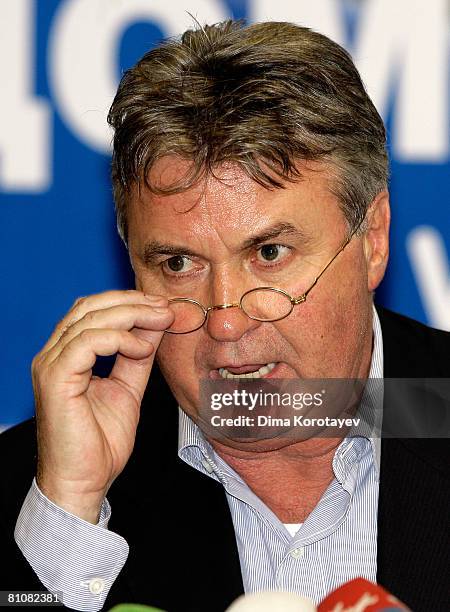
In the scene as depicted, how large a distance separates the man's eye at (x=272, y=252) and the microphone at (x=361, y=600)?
124 cm

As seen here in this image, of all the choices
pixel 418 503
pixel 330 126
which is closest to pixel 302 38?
pixel 330 126

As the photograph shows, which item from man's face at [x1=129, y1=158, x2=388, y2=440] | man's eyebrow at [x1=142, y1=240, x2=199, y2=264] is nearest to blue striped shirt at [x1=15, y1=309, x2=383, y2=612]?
man's face at [x1=129, y1=158, x2=388, y2=440]

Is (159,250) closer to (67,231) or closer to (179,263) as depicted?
(179,263)

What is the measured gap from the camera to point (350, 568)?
2.64 metres

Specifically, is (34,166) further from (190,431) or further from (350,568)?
(350,568)

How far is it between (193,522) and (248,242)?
28.4 inches

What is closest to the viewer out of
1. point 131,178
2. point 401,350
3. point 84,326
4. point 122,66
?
point 84,326

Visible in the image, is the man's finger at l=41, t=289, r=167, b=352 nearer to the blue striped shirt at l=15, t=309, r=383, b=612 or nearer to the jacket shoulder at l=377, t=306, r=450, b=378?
the blue striped shirt at l=15, t=309, r=383, b=612

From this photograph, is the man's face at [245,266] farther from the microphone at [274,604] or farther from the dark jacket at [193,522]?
the microphone at [274,604]

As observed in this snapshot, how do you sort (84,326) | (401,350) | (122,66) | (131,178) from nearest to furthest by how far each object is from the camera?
(84,326) < (131,178) < (401,350) < (122,66)

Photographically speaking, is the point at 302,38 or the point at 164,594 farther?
the point at 302,38

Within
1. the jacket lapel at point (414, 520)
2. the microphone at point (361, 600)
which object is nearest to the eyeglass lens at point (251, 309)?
the jacket lapel at point (414, 520)

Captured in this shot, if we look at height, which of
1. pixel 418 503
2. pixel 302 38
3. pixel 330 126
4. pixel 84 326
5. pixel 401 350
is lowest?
pixel 418 503

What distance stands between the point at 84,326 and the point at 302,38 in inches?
35.9
